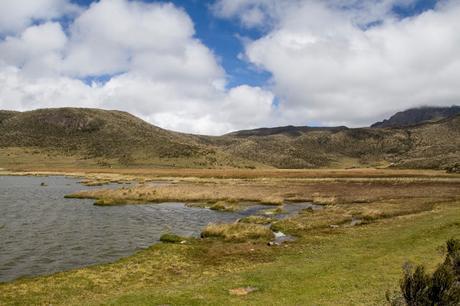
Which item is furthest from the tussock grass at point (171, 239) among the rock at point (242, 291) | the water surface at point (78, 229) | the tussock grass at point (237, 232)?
the rock at point (242, 291)

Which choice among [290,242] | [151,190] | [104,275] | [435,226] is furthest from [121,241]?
[151,190]

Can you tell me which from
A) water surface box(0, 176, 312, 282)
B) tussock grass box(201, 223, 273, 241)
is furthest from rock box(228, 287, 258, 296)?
tussock grass box(201, 223, 273, 241)

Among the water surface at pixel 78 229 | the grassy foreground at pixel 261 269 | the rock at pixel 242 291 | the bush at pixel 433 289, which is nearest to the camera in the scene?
the bush at pixel 433 289

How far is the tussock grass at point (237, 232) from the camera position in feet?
112

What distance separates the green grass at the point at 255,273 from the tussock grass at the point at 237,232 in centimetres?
193

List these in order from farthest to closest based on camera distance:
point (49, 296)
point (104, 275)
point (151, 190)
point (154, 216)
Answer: point (151, 190)
point (154, 216)
point (104, 275)
point (49, 296)

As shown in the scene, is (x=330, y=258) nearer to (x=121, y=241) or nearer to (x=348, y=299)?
(x=348, y=299)

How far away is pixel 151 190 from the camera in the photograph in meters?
74.9

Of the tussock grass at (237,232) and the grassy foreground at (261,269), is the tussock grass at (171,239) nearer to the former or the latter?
the grassy foreground at (261,269)

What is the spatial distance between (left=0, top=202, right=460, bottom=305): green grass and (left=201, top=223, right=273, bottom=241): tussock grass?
6.34 feet

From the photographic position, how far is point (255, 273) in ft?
74.7

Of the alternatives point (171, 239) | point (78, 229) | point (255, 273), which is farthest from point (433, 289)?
point (78, 229)

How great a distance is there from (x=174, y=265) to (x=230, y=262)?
3595mm

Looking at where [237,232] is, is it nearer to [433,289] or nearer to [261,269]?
[261,269]
